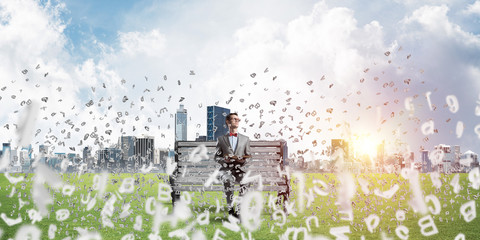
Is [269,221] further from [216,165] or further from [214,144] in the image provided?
[214,144]

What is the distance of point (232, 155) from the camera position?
400 inches

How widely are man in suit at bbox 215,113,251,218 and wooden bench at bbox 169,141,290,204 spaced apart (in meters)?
1.09

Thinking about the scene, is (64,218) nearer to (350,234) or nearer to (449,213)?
(350,234)

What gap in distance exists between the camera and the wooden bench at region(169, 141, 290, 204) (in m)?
11.7

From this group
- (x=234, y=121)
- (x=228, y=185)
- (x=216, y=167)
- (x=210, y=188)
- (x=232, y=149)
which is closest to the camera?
(x=234, y=121)

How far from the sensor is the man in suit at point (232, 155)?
10109 mm

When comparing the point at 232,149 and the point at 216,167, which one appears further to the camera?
the point at 216,167

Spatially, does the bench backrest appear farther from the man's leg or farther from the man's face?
the man's face

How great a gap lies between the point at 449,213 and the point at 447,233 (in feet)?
10.4

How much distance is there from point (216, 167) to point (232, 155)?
2331 millimetres

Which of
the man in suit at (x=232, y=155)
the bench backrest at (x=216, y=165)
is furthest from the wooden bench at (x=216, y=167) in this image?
the man in suit at (x=232, y=155)

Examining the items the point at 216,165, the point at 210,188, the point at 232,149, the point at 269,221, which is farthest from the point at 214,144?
the point at 269,221

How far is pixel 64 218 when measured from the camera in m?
10.9

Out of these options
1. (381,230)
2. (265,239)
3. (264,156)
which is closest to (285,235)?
(265,239)
